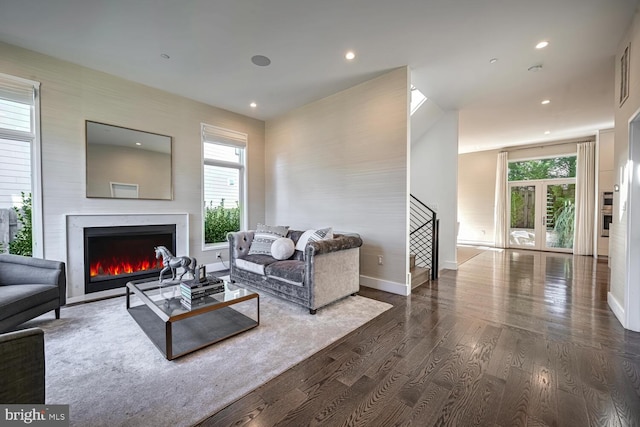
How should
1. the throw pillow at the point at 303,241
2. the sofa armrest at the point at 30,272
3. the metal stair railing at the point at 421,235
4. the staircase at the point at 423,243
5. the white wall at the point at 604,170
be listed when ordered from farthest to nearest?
the white wall at the point at 604,170, the metal stair railing at the point at 421,235, the staircase at the point at 423,243, the throw pillow at the point at 303,241, the sofa armrest at the point at 30,272

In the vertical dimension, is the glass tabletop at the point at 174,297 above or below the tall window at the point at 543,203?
below

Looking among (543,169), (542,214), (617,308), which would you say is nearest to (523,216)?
(542,214)

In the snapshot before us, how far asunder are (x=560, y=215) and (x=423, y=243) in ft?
16.7

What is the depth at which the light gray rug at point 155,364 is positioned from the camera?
156 centimetres

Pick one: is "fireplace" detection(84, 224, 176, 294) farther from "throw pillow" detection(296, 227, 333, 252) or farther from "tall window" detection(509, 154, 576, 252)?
"tall window" detection(509, 154, 576, 252)

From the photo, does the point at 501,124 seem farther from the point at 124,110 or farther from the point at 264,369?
the point at 124,110

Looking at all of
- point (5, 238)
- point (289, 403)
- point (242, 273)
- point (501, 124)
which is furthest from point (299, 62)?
point (501, 124)

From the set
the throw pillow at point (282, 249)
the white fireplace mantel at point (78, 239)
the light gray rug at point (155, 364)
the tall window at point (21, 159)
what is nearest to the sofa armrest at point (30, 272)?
the light gray rug at point (155, 364)

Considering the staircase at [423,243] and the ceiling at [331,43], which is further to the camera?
the staircase at [423,243]

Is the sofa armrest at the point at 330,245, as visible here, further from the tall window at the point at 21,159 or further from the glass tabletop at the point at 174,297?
the tall window at the point at 21,159

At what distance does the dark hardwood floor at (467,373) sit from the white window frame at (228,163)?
3.55 m

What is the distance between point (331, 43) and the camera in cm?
302

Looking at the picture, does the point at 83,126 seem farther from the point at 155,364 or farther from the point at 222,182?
the point at 155,364

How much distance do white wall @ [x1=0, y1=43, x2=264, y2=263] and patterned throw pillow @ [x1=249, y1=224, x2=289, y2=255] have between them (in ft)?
4.46
